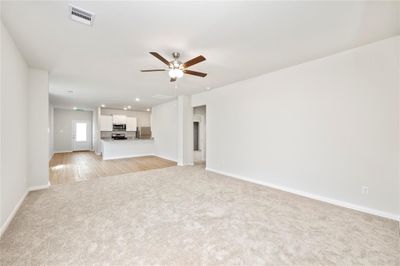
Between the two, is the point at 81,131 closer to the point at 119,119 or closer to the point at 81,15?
the point at 119,119

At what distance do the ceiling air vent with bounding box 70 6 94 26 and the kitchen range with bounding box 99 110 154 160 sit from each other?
21.3 feet

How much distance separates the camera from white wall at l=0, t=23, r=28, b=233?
2.15 metres

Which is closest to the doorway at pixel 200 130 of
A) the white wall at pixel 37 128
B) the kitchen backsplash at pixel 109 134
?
the kitchen backsplash at pixel 109 134

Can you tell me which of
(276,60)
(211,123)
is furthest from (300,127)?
(211,123)

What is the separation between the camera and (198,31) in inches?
88.4

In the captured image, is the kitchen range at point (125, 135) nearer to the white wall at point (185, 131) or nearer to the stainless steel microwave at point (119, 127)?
the stainless steel microwave at point (119, 127)

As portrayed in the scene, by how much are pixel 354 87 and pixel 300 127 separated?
1.05 m

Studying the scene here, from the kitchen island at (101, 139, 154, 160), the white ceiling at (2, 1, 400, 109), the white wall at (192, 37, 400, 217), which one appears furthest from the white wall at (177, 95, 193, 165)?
the kitchen island at (101, 139, 154, 160)

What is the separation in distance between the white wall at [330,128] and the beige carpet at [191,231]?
418mm

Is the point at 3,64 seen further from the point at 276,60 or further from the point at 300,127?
the point at 300,127

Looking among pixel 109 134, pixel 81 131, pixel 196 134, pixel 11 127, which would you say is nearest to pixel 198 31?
pixel 11 127

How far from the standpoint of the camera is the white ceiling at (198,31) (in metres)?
1.84

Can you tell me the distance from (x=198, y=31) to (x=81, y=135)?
10.9 metres

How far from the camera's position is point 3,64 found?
2141mm
